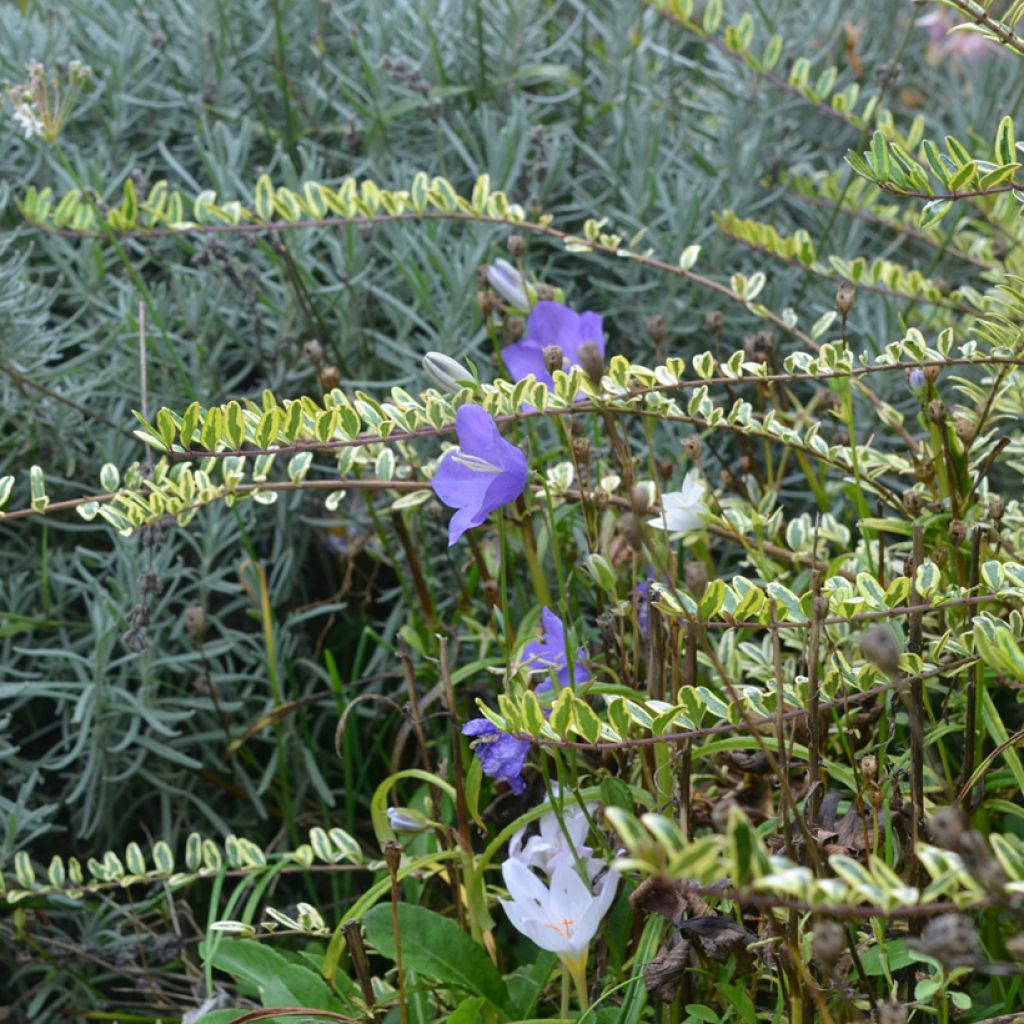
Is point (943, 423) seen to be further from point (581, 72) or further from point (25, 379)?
point (581, 72)

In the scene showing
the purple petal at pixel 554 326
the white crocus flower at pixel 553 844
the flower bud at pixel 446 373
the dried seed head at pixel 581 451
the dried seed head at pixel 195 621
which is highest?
the flower bud at pixel 446 373

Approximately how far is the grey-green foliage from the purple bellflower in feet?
0.84

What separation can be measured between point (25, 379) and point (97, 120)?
0.71 meters

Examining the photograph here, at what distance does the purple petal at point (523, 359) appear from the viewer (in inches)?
53.5

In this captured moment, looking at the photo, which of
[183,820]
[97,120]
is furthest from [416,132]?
[183,820]

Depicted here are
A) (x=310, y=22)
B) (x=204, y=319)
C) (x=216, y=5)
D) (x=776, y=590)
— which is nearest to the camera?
(x=776, y=590)

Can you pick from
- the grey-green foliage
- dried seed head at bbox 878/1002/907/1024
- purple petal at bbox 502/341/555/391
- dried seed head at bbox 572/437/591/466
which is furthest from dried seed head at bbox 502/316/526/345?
dried seed head at bbox 878/1002/907/1024

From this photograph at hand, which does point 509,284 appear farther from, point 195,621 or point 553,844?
point 553,844

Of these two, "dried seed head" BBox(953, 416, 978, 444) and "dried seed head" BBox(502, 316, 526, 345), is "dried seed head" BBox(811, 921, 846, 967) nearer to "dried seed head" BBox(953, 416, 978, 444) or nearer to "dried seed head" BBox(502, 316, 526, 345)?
"dried seed head" BBox(953, 416, 978, 444)

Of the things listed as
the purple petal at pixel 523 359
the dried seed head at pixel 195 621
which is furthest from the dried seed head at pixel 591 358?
the dried seed head at pixel 195 621

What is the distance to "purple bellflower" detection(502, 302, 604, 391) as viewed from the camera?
1.32m

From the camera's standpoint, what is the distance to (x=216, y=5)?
1936 mm

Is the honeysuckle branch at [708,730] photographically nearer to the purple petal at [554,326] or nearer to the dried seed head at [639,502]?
the dried seed head at [639,502]

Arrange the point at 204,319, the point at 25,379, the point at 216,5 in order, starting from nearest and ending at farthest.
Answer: the point at 25,379
the point at 204,319
the point at 216,5
